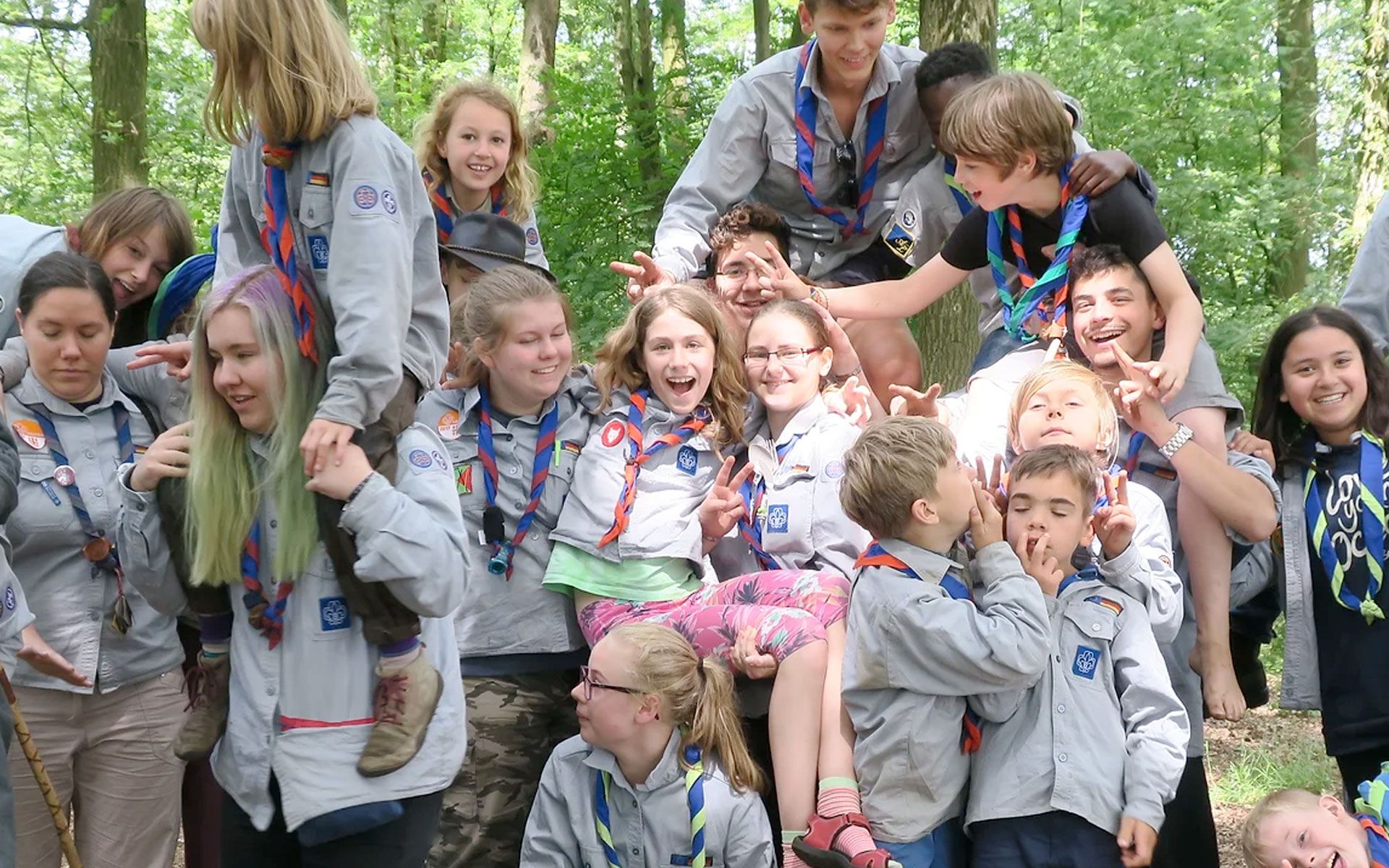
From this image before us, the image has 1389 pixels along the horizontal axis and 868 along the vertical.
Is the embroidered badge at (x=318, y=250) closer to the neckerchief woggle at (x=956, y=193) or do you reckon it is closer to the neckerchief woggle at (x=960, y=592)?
the neckerchief woggle at (x=960, y=592)

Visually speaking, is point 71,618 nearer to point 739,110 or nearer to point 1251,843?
point 739,110

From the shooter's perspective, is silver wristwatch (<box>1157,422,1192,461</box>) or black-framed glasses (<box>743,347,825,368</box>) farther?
black-framed glasses (<box>743,347,825,368</box>)

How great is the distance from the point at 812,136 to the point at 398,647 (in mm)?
2616

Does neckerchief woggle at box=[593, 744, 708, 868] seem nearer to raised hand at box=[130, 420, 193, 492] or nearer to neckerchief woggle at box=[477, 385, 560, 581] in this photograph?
neckerchief woggle at box=[477, 385, 560, 581]

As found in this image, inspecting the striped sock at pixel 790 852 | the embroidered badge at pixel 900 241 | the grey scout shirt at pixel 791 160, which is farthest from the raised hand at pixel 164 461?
the embroidered badge at pixel 900 241

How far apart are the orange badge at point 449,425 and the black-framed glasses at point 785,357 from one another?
35.1 inches

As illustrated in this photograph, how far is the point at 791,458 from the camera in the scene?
368 centimetres

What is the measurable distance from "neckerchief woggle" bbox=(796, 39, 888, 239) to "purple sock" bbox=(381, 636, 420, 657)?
8.28 ft

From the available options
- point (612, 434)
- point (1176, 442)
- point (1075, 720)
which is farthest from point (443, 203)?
point (1075, 720)

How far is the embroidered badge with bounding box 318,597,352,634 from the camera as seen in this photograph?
264 cm

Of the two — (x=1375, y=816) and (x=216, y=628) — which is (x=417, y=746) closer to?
(x=216, y=628)

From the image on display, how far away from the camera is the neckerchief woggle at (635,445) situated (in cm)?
357

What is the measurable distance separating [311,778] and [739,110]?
2.90 meters

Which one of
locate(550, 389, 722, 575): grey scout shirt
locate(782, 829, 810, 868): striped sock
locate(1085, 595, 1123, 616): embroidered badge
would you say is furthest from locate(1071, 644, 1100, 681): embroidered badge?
locate(550, 389, 722, 575): grey scout shirt
